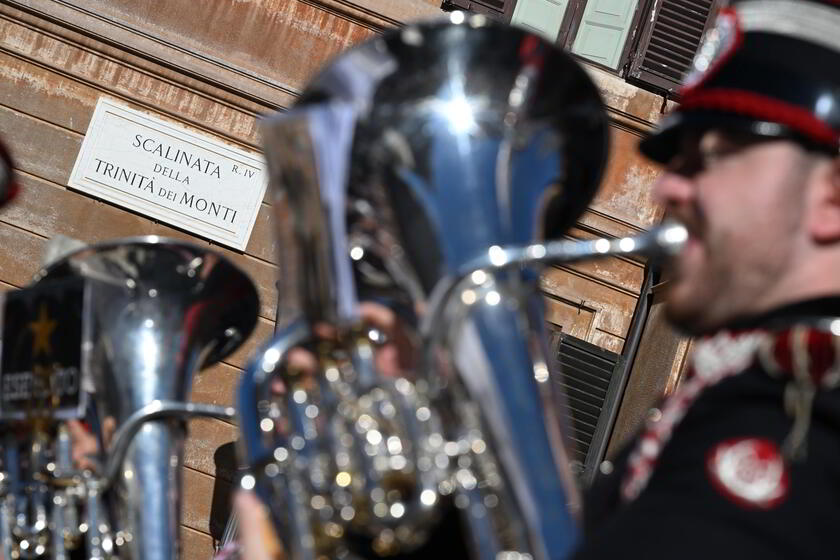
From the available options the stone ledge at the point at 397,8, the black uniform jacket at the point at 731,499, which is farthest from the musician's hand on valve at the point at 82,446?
the stone ledge at the point at 397,8

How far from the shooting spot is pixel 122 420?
3094 mm

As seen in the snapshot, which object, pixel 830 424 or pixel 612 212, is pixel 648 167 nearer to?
pixel 612 212

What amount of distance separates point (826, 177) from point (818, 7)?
24 centimetres

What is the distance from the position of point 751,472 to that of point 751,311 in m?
0.26

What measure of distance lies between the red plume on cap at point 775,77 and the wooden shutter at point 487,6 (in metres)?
7.04

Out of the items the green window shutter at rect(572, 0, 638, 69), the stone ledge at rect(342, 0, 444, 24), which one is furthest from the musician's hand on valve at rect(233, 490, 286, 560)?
the green window shutter at rect(572, 0, 638, 69)

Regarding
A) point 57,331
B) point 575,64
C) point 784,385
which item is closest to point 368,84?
point 575,64

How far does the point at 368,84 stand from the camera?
2014mm

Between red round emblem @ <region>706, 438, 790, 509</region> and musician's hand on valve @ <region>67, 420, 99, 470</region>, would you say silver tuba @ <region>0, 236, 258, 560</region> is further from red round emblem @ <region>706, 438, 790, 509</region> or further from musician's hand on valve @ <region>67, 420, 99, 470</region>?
red round emblem @ <region>706, 438, 790, 509</region>

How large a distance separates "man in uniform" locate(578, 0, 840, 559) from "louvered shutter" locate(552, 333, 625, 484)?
6530 mm

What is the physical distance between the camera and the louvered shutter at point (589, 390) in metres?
8.33

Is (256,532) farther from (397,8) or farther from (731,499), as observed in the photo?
(397,8)

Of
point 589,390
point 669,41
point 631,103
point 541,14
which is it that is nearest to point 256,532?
point 589,390

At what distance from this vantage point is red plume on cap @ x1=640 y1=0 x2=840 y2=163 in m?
1.62
